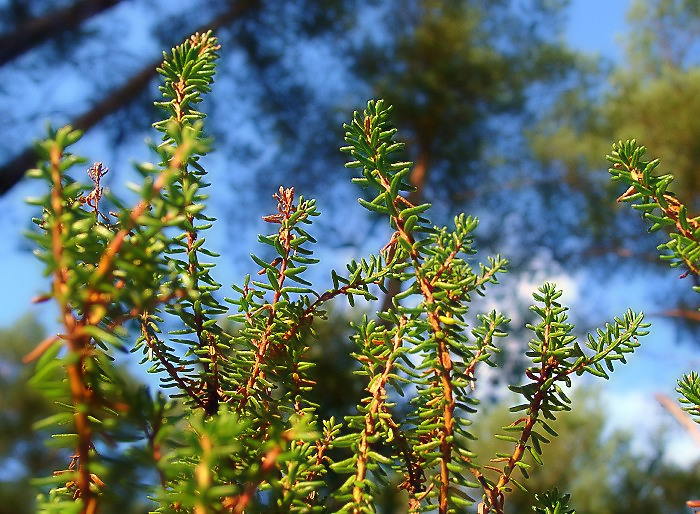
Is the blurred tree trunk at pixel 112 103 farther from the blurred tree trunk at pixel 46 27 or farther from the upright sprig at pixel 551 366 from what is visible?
the upright sprig at pixel 551 366

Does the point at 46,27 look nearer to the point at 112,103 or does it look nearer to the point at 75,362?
the point at 112,103

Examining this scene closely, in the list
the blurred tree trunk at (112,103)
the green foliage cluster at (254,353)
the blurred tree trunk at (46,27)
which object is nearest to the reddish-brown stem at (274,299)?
the green foliage cluster at (254,353)

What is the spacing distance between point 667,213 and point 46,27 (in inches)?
180

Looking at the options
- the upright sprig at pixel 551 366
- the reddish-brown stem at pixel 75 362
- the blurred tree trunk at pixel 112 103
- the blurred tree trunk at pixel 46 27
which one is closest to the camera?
the reddish-brown stem at pixel 75 362

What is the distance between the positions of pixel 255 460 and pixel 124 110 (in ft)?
16.3

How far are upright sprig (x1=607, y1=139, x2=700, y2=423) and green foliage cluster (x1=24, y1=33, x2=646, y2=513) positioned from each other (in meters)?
0.03

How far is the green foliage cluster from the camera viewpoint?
0.49 ft

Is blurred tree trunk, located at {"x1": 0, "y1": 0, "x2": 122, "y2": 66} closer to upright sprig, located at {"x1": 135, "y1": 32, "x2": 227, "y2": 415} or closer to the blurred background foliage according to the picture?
the blurred background foliage

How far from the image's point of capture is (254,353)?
10.6 inches

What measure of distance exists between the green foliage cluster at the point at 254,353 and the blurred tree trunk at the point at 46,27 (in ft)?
13.9

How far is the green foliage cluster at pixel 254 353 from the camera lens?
0.49ft

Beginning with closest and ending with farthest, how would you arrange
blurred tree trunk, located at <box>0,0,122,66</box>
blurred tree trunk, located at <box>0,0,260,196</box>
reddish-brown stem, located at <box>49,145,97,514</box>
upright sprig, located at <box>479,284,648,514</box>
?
reddish-brown stem, located at <box>49,145,97,514</box>
upright sprig, located at <box>479,284,648,514</box>
blurred tree trunk, located at <box>0,0,260,196</box>
blurred tree trunk, located at <box>0,0,122,66</box>

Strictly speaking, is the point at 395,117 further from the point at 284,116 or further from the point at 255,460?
the point at 255,460

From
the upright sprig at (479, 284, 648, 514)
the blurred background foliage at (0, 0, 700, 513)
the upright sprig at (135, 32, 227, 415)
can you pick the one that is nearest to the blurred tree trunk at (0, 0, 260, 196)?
the blurred background foliage at (0, 0, 700, 513)
